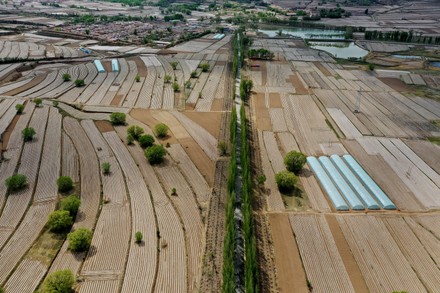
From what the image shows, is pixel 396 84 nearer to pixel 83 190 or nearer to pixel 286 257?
pixel 286 257

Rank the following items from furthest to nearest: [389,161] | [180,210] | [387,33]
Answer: [387,33] → [389,161] → [180,210]

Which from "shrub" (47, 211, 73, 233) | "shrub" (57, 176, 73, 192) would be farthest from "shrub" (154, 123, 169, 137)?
"shrub" (47, 211, 73, 233)

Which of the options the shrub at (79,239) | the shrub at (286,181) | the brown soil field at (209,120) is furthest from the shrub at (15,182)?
the shrub at (286,181)

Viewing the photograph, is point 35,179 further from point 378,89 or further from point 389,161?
point 378,89

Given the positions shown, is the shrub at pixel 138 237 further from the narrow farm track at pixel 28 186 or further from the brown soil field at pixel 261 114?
the brown soil field at pixel 261 114

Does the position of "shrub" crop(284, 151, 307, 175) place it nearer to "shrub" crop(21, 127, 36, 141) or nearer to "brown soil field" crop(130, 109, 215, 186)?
"brown soil field" crop(130, 109, 215, 186)

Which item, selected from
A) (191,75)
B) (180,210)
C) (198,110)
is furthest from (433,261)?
(191,75)

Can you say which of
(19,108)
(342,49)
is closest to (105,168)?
(19,108)
